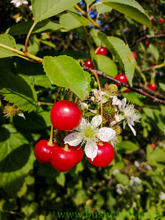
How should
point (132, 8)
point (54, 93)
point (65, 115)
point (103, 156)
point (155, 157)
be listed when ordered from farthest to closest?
point (155, 157) < point (54, 93) < point (132, 8) < point (103, 156) < point (65, 115)

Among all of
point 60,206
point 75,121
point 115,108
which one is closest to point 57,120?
point 75,121

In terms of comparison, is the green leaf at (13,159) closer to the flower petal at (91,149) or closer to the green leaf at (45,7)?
the flower petal at (91,149)

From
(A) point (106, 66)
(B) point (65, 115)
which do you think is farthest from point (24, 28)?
(B) point (65, 115)

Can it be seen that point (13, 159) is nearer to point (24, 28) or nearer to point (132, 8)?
point (24, 28)

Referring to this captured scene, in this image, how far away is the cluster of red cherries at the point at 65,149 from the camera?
562 mm

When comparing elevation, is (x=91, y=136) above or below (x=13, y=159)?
above

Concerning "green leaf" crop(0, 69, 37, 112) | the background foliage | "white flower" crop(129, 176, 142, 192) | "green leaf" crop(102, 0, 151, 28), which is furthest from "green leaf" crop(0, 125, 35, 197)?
"white flower" crop(129, 176, 142, 192)

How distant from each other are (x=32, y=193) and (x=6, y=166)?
138 centimetres

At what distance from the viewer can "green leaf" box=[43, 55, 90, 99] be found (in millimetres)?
517

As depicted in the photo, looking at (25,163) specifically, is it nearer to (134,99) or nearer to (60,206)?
(134,99)

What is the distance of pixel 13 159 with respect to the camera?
115cm

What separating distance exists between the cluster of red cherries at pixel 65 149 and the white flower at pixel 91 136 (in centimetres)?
2

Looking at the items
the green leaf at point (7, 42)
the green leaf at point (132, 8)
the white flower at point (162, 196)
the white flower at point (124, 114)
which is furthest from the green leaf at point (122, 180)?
the green leaf at point (7, 42)

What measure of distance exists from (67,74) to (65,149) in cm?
29
